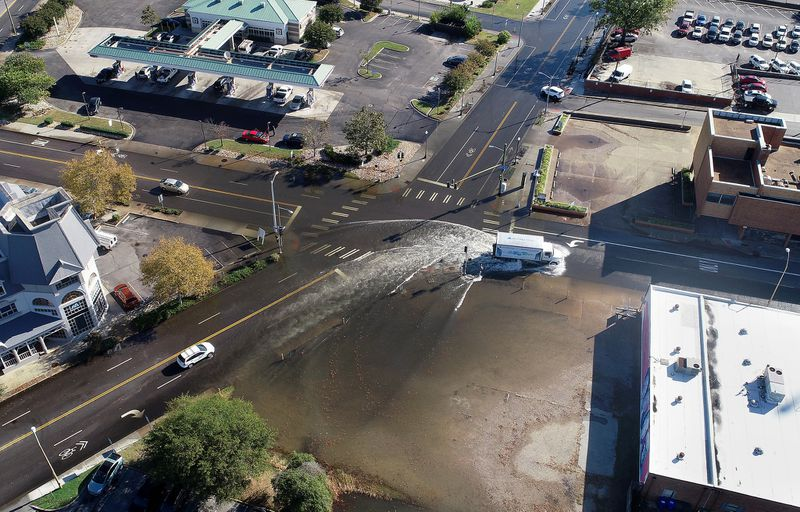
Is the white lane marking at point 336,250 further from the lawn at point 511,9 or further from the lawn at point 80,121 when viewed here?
the lawn at point 511,9

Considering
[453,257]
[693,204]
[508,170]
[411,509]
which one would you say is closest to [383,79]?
[508,170]

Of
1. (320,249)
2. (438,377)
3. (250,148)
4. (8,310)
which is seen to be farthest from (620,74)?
(8,310)

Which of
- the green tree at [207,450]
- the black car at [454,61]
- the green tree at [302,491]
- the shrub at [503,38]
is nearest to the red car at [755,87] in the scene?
the shrub at [503,38]

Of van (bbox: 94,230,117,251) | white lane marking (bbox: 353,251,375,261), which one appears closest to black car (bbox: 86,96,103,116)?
van (bbox: 94,230,117,251)

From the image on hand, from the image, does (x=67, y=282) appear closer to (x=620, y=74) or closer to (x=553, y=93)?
(x=553, y=93)

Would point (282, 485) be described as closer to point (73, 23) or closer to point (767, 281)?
point (767, 281)
